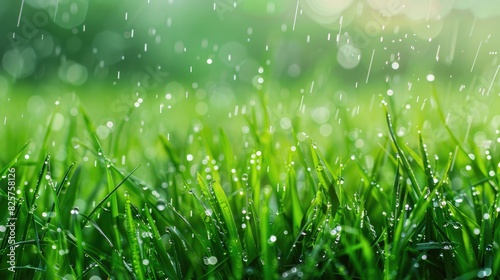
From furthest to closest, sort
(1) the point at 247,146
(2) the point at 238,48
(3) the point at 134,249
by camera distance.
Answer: (2) the point at 238,48
(1) the point at 247,146
(3) the point at 134,249

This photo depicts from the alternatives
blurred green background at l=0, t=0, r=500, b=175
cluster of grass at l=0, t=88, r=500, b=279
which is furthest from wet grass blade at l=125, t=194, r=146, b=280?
blurred green background at l=0, t=0, r=500, b=175

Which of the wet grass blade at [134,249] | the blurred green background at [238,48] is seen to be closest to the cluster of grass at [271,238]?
the wet grass blade at [134,249]

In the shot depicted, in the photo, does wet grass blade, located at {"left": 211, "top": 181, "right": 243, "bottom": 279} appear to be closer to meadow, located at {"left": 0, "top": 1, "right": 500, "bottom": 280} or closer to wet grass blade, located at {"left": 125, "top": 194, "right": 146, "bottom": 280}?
meadow, located at {"left": 0, "top": 1, "right": 500, "bottom": 280}

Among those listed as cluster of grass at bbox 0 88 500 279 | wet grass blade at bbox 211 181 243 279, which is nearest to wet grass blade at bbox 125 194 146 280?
cluster of grass at bbox 0 88 500 279

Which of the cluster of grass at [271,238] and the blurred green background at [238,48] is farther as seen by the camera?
the blurred green background at [238,48]

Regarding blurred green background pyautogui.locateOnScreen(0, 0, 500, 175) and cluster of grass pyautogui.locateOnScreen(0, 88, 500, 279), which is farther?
blurred green background pyautogui.locateOnScreen(0, 0, 500, 175)

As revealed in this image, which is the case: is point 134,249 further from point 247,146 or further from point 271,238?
point 247,146

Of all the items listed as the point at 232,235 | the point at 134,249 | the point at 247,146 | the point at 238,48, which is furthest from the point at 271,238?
the point at 238,48

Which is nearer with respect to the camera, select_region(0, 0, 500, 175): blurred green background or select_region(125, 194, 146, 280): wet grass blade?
select_region(125, 194, 146, 280): wet grass blade

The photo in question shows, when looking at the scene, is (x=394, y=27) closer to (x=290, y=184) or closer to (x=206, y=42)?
(x=206, y=42)

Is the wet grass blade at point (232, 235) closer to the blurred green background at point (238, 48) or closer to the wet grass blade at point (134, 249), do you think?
the wet grass blade at point (134, 249)

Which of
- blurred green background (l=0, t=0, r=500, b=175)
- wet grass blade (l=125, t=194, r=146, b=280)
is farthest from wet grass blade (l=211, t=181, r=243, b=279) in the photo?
blurred green background (l=0, t=0, r=500, b=175)
